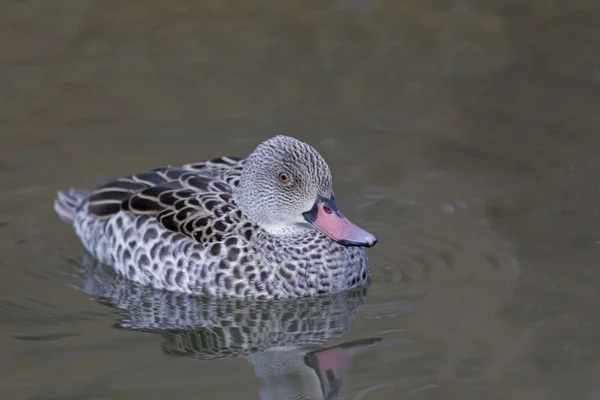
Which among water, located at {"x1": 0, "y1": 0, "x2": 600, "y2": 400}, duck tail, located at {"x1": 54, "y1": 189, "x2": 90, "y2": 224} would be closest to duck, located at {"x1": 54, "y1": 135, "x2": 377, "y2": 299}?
water, located at {"x1": 0, "y1": 0, "x2": 600, "y2": 400}

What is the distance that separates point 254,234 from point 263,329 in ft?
2.39

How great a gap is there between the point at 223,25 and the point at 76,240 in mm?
4654

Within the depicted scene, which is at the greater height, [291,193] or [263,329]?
[291,193]

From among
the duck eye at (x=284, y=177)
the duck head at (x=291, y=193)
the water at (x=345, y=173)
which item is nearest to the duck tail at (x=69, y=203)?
Answer: the water at (x=345, y=173)

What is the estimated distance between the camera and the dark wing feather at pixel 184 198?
831 centimetres

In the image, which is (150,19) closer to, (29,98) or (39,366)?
(29,98)

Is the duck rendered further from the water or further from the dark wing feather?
the water

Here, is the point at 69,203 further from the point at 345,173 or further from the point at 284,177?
the point at 345,173

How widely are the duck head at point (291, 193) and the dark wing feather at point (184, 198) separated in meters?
0.19

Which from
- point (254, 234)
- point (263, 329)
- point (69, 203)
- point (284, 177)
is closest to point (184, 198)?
point (254, 234)

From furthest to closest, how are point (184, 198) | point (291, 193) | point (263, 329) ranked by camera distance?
point (184, 198)
point (291, 193)
point (263, 329)

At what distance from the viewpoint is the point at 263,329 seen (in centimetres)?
787

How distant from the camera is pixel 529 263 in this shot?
28.2 feet

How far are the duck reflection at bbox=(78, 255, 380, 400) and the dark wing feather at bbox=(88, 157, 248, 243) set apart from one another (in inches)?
19.1
